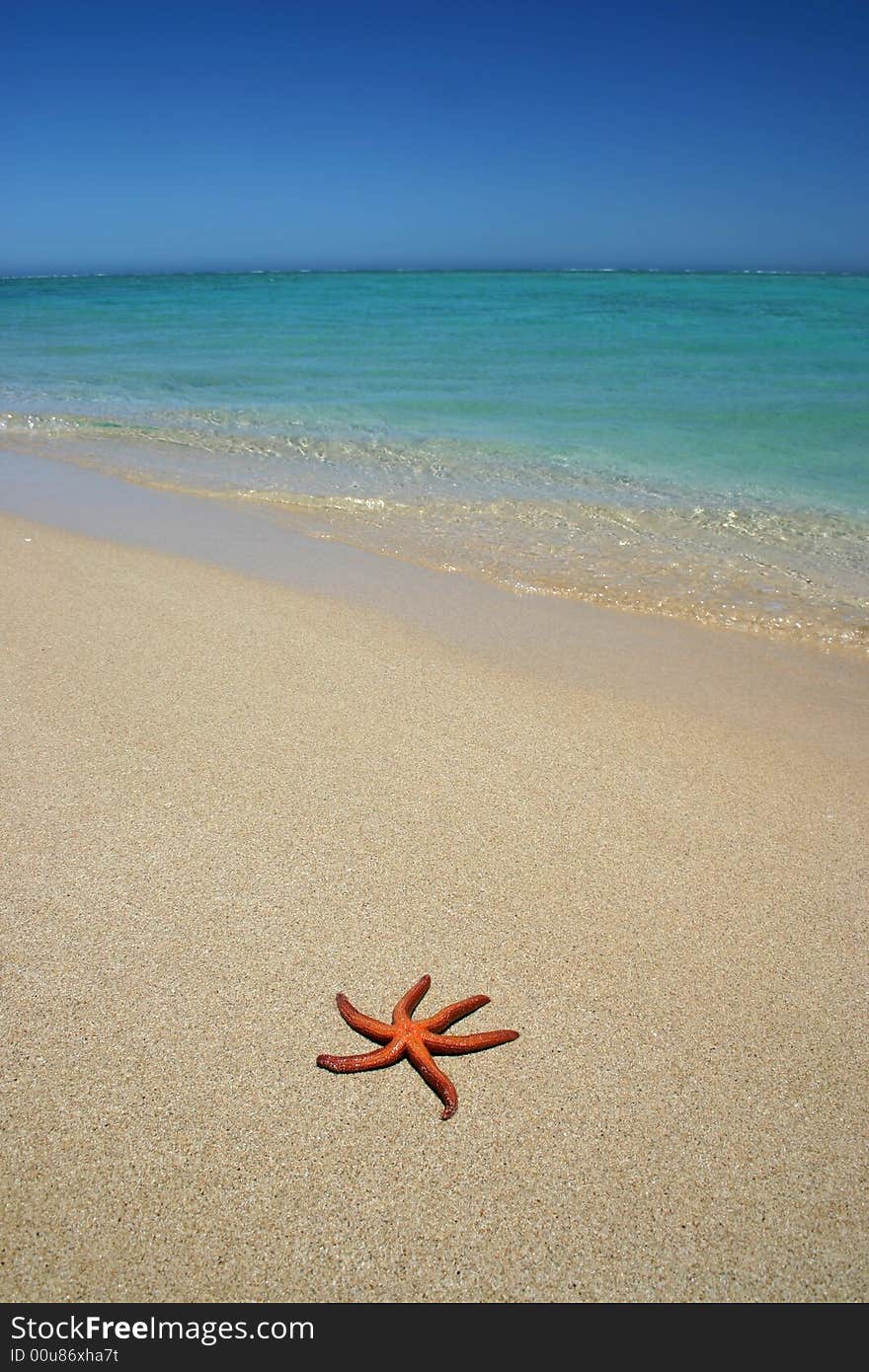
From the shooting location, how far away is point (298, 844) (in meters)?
3.01

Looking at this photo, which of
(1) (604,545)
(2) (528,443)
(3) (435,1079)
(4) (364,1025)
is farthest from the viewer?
(2) (528,443)

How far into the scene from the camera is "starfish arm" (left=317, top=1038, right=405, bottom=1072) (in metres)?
2.16

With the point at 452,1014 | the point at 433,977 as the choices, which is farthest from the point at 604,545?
the point at 452,1014

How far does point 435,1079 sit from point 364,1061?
0.19 metres

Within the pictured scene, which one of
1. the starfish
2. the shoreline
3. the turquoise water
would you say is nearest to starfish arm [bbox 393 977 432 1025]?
the starfish

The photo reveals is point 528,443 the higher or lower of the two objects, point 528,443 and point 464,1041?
the higher

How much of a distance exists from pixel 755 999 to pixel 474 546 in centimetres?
452

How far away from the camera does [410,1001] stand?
232 centimetres

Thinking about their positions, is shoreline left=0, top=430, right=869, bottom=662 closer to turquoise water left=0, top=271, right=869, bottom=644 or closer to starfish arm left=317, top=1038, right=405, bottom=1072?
turquoise water left=0, top=271, right=869, bottom=644

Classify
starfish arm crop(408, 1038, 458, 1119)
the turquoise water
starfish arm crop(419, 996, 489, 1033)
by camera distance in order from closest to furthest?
starfish arm crop(408, 1038, 458, 1119) → starfish arm crop(419, 996, 489, 1033) → the turquoise water

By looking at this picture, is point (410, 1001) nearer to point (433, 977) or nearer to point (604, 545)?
point (433, 977)

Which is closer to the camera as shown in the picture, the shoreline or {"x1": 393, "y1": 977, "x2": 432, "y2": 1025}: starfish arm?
{"x1": 393, "y1": 977, "x2": 432, "y2": 1025}: starfish arm

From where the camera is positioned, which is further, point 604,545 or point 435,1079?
point 604,545
